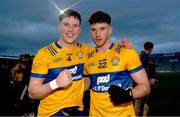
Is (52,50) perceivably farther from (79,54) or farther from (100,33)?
(100,33)

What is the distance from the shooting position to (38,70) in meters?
3.79

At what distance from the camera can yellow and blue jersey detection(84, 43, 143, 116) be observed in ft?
12.6

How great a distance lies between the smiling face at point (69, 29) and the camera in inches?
157

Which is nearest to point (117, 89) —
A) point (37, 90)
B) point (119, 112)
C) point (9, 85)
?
point (119, 112)

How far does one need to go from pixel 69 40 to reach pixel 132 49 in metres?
0.85

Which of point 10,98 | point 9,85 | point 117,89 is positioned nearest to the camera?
point 117,89

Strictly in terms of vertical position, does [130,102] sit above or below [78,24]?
below

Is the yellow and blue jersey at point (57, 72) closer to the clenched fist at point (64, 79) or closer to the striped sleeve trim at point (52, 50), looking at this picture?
the striped sleeve trim at point (52, 50)

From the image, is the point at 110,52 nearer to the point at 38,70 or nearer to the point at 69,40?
the point at 69,40

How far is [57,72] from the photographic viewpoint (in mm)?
3916

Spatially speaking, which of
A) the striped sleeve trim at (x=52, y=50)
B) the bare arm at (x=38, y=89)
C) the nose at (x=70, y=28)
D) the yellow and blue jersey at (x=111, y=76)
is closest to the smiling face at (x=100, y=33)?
the yellow and blue jersey at (x=111, y=76)

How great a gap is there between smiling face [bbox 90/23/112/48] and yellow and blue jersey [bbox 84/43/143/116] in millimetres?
189

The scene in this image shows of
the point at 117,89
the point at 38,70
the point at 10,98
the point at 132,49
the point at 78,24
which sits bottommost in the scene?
the point at 10,98

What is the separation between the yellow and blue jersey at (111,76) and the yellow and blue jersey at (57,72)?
21 cm
